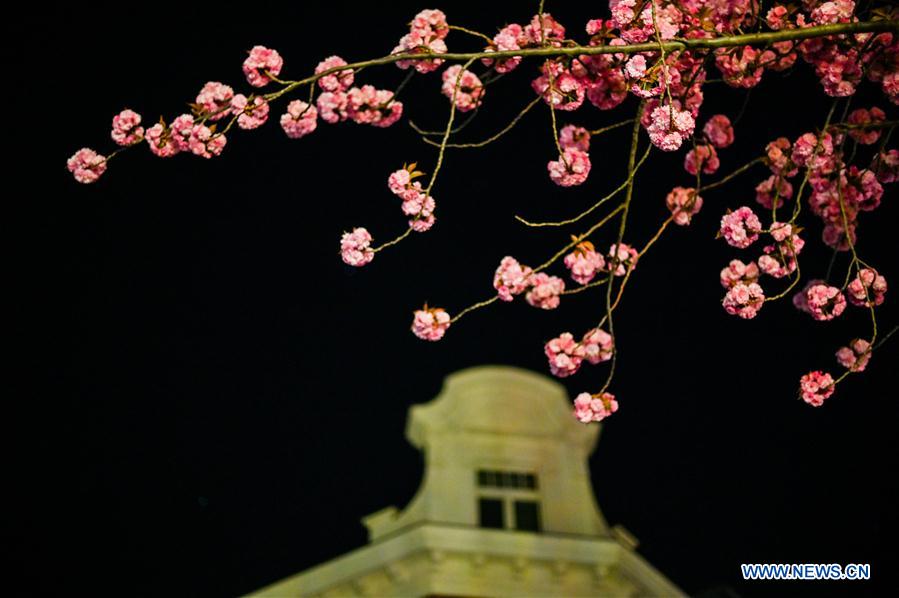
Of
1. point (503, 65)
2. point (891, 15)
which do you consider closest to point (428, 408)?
point (503, 65)

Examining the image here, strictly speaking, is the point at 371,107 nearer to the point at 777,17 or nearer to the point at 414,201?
the point at 414,201

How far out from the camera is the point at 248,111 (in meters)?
6.11

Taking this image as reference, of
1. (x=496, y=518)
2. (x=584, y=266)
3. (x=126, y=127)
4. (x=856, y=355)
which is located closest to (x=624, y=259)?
(x=584, y=266)

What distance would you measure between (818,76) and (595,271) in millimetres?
2064

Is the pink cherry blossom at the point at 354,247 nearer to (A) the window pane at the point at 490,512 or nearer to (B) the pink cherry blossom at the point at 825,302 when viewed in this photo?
(B) the pink cherry blossom at the point at 825,302

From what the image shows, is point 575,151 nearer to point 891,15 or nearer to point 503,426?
point 891,15

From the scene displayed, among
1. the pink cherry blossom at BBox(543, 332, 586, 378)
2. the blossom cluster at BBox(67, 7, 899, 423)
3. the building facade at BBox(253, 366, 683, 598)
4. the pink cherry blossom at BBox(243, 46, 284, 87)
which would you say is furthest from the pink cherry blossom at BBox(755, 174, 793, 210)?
the building facade at BBox(253, 366, 683, 598)

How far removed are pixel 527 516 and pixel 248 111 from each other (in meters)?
8.67

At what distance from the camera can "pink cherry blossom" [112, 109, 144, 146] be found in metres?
7.11

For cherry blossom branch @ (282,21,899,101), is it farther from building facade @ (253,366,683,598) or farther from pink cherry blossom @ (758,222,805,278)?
building facade @ (253,366,683,598)

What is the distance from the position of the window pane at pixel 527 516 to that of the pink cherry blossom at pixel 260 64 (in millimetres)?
8002

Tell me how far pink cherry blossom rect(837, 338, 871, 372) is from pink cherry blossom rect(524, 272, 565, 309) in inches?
84.8

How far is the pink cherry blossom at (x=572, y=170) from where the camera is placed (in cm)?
693

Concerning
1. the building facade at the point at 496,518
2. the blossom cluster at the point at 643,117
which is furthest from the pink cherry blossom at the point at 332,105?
the building facade at the point at 496,518
